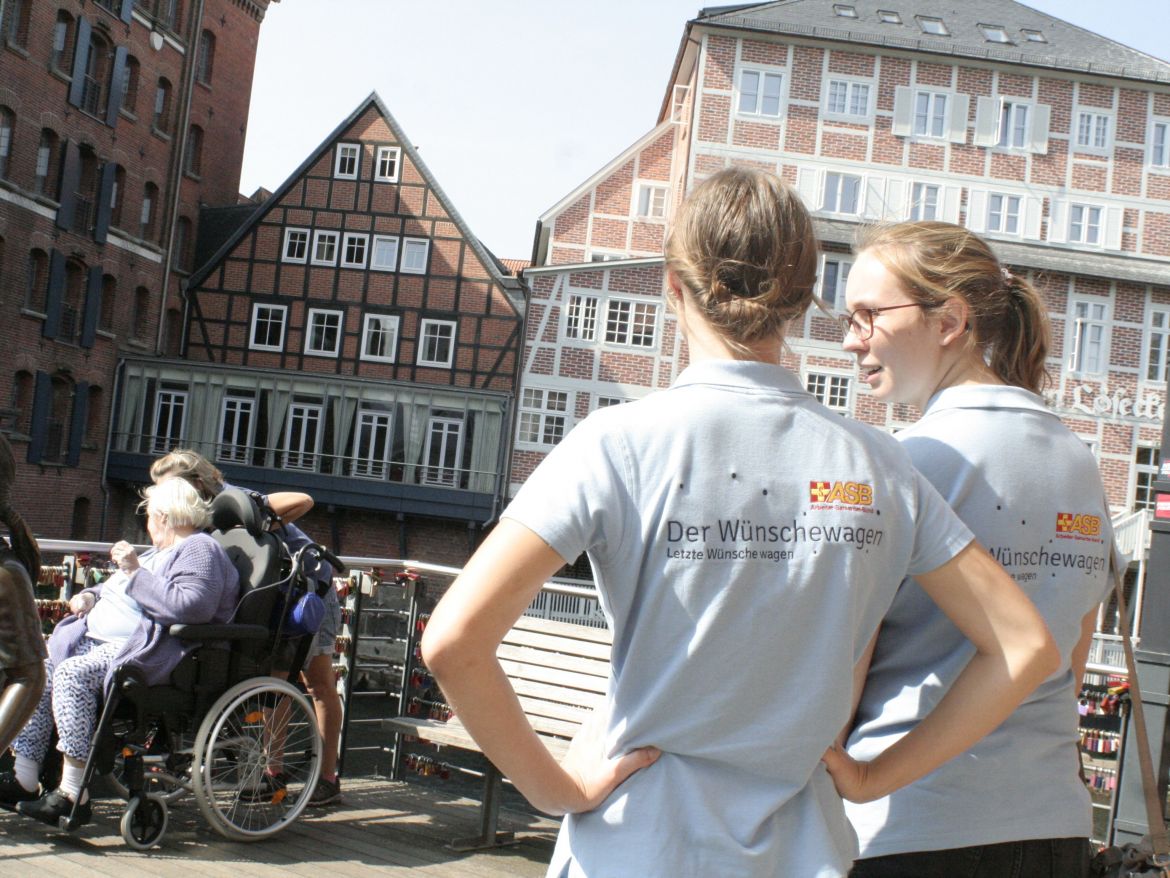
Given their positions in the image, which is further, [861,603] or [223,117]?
[223,117]

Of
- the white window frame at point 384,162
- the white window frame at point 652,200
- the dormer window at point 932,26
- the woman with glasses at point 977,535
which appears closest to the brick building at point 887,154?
the dormer window at point 932,26

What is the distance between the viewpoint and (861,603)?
1.51m

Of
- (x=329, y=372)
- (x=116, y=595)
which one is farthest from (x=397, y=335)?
(x=116, y=595)

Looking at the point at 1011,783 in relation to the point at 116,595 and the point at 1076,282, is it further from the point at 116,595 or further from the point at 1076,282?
the point at 1076,282

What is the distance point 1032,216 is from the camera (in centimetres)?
3228

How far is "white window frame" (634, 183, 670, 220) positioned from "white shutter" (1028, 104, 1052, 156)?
370 inches

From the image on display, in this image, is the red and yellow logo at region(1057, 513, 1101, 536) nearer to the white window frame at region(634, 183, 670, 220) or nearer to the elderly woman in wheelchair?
the elderly woman in wheelchair

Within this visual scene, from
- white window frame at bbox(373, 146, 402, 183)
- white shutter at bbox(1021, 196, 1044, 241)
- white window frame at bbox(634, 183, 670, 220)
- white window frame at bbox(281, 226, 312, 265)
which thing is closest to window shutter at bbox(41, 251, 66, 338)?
white window frame at bbox(281, 226, 312, 265)

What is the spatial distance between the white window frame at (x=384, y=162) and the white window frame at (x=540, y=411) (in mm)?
6841

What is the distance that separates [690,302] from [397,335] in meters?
32.3

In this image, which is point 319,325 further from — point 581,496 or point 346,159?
point 581,496

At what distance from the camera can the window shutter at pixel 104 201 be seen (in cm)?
3206

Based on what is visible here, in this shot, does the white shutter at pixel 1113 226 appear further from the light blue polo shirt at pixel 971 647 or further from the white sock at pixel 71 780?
the light blue polo shirt at pixel 971 647

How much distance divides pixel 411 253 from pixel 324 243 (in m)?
2.38
